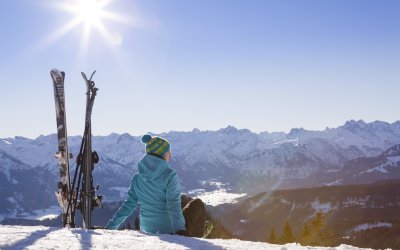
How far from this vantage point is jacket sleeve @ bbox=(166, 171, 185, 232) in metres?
7.98

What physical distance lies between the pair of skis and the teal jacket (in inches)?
173

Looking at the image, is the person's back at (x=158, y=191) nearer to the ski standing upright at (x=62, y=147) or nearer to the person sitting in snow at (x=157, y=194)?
the person sitting in snow at (x=157, y=194)

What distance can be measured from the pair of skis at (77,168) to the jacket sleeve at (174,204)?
16.3ft

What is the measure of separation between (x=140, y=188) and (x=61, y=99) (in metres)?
8.43

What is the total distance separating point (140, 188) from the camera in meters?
8.55

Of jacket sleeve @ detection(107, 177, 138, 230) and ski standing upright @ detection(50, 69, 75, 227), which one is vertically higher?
ski standing upright @ detection(50, 69, 75, 227)

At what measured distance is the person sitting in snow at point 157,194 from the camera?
8016 mm

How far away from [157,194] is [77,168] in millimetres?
5635

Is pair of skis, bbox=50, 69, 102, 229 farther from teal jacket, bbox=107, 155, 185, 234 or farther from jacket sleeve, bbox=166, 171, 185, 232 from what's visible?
jacket sleeve, bbox=166, 171, 185, 232

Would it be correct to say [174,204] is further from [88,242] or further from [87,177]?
[87,177]

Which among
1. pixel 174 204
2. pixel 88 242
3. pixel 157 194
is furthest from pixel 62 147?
pixel 88 242

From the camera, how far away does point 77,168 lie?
43.1ft

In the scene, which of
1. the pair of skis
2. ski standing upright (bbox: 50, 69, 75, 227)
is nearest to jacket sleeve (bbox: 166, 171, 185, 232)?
the pair of skis

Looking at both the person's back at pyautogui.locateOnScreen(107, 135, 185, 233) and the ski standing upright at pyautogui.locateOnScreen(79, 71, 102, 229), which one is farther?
the ski standing upright at pyautogui.locateOnScreen(79, 71, 102, 229)
